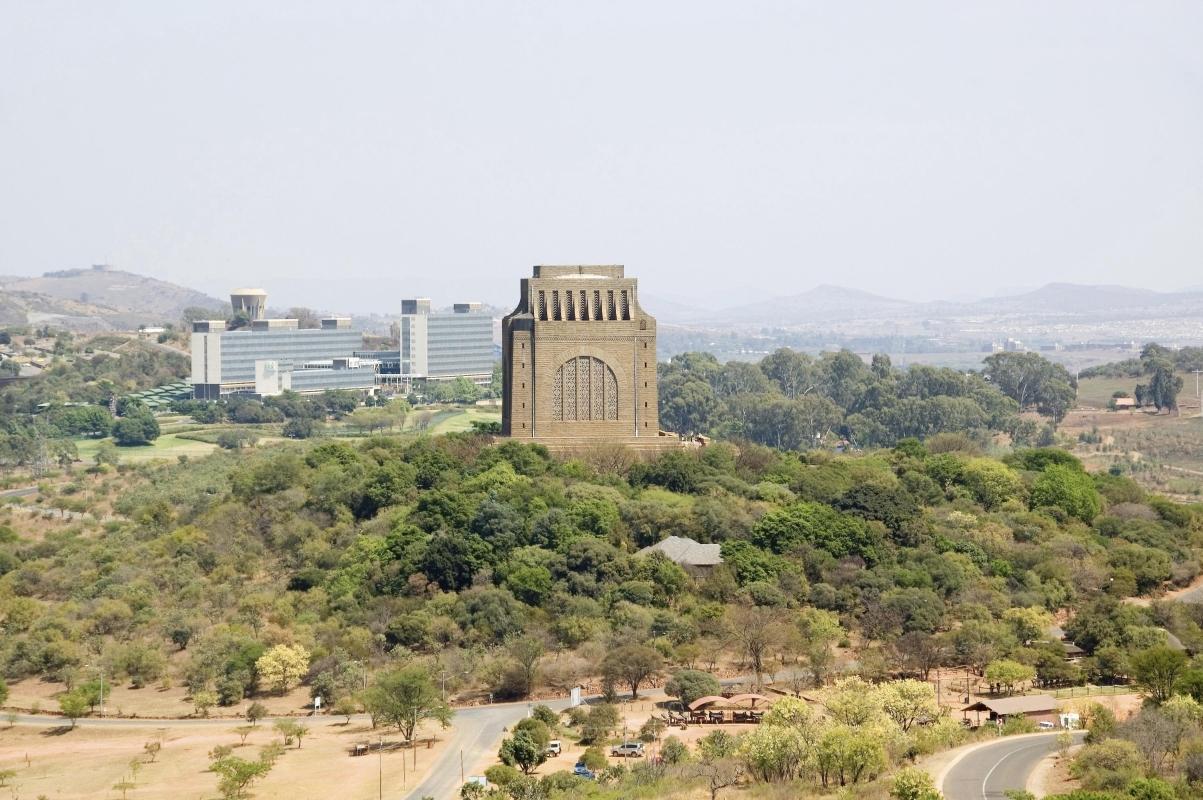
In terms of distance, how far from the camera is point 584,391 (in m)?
→ 74.5

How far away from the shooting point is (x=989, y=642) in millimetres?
55688

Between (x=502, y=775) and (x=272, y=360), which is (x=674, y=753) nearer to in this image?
(x=502, y=775)

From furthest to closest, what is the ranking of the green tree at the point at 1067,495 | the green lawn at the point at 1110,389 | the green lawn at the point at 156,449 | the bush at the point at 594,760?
the green lawn at the point at 1110,389 < the green lawn at the point at 156,449 < the green tree at the point at 1067,495 < the bush at the point at 594,760

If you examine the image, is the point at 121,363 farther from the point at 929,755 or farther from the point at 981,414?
the point at 929,755

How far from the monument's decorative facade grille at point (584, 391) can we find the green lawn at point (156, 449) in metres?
50.1

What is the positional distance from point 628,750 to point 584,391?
96.1 feet

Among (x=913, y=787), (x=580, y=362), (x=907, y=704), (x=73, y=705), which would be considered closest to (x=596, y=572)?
(x=580, y=362)

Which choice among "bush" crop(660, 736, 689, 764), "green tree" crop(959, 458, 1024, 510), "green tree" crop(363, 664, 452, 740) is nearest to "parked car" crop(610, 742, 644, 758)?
"bush" crop(660, 736, 689, 764)

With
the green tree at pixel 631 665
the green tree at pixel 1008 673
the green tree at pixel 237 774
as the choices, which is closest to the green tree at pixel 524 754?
the green tree at pixel 237 774

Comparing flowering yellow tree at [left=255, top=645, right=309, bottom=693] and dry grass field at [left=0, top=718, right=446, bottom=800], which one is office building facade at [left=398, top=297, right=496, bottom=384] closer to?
flowering yellow tree at [left=255, top=645, right=309, bottom=693]

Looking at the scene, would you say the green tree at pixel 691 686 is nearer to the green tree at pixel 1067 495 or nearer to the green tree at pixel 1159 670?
the green tree at pixel 1159 670

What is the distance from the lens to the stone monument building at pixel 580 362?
7400 centimetres

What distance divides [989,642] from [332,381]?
124991mm

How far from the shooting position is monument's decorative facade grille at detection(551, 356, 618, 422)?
74.3 m
